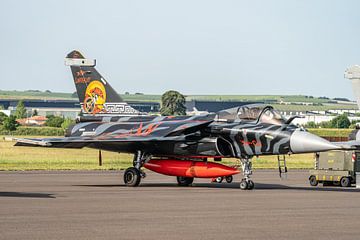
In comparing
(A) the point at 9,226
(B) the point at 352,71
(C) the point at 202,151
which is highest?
(B) the point at 352,71

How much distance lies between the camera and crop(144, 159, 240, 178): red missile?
25453mm

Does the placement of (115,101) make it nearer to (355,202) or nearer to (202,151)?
(202,151)

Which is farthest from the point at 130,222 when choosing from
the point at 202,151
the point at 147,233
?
the point at 202,151

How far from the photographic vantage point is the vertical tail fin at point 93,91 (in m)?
29.4

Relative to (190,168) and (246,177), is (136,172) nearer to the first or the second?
(190,168)

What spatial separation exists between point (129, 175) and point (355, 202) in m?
8.32

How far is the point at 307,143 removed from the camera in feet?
78.7

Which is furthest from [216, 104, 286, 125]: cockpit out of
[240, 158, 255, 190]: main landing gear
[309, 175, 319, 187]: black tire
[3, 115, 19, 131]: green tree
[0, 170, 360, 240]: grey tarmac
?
[3, 115, 19, 131]: green tree

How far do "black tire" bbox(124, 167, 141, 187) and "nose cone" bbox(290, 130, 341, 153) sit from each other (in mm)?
5127

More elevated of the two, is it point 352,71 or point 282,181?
point 352,71

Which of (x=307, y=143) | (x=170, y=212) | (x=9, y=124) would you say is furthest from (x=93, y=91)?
(x=9, y=124)

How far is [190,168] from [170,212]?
29.1 feet

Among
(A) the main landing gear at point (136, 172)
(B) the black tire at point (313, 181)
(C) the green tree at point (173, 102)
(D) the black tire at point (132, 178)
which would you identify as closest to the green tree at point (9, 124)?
(C) the green tree at point (173, 102)

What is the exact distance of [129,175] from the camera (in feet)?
87.0
